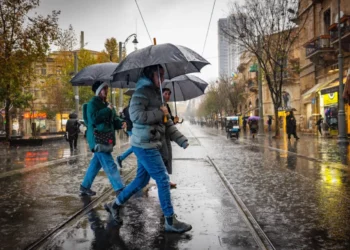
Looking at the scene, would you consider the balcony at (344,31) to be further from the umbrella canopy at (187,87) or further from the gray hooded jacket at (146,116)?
the gray hooded jacket at (146,116)

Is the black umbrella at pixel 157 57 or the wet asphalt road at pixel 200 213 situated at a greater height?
the black umbrella at pixel 157 57

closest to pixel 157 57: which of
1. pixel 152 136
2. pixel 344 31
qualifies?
pixel 152 136

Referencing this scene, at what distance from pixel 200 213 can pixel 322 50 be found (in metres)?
26.1

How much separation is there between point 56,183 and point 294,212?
4.91m

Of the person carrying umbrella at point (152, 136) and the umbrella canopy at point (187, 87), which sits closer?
the person carrying umbrella at point (152, 136)

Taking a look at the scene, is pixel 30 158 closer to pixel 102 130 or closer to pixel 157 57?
pixel 102 130

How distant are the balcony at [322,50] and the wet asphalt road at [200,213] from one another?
70.9 ft

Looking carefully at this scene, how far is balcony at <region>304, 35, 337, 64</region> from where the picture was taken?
92.8ft

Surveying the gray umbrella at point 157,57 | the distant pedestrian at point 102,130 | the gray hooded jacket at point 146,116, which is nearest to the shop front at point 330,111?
the distant pedestrian at point 102,130

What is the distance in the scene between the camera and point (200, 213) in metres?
5.18

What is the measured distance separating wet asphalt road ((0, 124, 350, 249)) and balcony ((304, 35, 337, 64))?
70.9 ft

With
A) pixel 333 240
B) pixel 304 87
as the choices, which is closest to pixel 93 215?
pixel 333 240

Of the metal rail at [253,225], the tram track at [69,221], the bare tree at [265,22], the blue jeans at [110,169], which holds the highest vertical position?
the bare tree at [265,22]

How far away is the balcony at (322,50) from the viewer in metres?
28.3
